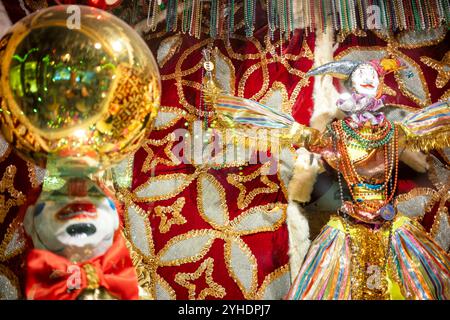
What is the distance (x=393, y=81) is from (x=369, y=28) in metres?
0.22

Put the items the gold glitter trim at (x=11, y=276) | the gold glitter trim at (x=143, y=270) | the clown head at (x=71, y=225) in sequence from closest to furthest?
the clown head at (x=71, y=225), the gold glitter trim at (x=143, y=270), the gold glitter trim at (x=11, y=276)

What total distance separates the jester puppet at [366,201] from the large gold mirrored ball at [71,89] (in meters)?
0.50

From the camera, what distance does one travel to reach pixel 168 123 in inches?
74.4

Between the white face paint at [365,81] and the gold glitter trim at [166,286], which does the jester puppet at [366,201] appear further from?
the gold glitter trim at [166,286]

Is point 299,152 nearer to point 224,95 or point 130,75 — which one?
point 224,95

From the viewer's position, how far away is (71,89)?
1095 millimetres

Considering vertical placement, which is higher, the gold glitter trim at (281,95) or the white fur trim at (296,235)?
the gold glitter trim at (281,95)

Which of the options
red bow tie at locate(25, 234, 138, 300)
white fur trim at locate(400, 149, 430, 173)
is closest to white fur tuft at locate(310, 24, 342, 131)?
white fur trim at locate(400, 149, 430, 173)

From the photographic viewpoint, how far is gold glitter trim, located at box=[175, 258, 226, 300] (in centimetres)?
171

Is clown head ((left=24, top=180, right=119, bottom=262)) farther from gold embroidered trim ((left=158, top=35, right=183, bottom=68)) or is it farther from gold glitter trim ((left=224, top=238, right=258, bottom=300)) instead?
gold embroidered trim ((left=158, top=35, right=183, bottom=68))

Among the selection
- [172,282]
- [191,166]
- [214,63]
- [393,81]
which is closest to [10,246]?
[172,282]

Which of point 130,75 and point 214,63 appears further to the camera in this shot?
point 214,63

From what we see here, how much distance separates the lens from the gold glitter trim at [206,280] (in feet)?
5.61

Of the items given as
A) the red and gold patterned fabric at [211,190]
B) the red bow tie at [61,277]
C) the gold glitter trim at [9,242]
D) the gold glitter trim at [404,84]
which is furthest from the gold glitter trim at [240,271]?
the gold glitter trim at [404,84]
